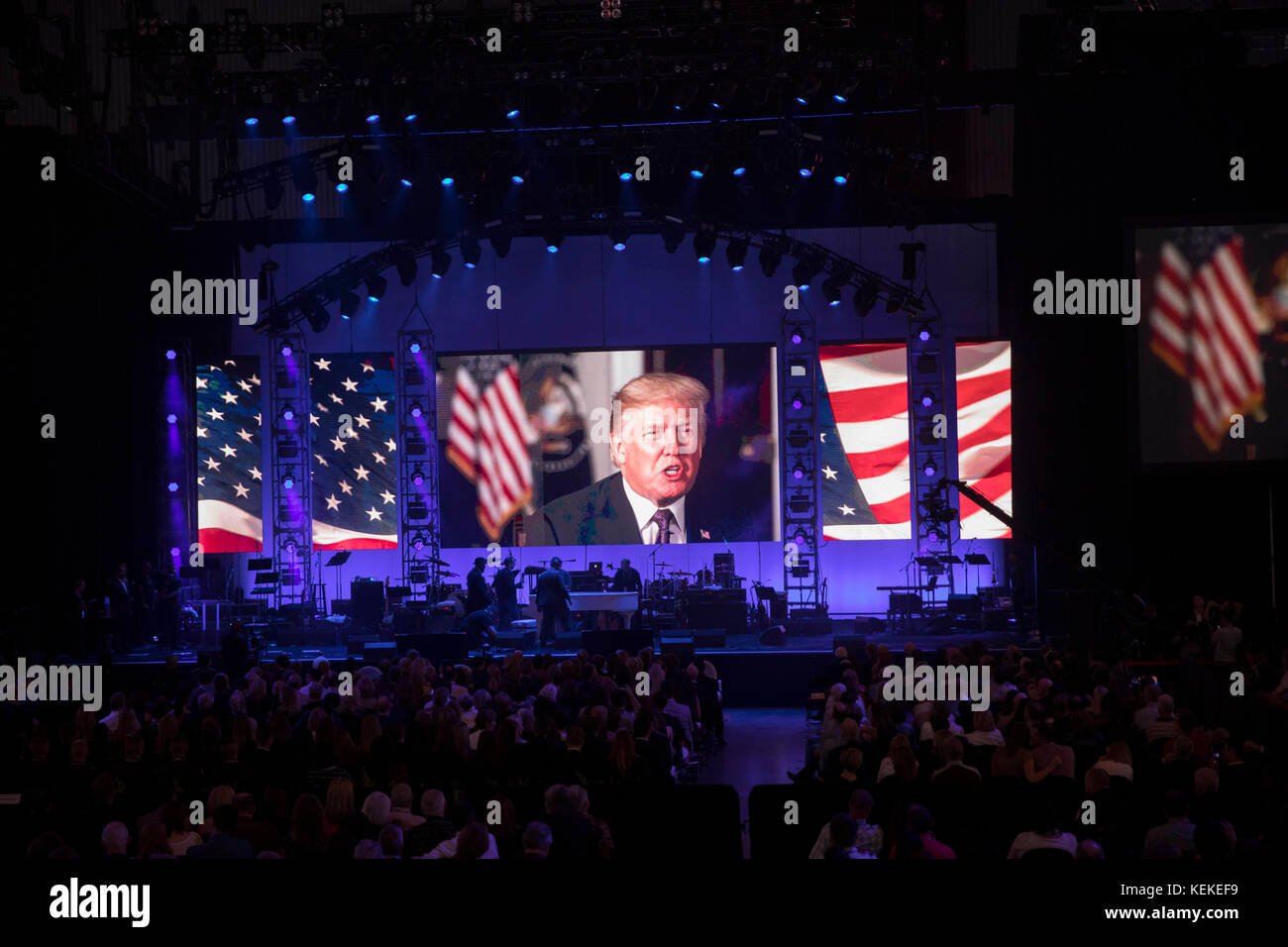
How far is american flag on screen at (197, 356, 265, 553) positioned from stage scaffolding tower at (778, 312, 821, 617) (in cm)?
849

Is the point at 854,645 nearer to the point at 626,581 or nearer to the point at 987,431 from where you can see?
the point at 626,581

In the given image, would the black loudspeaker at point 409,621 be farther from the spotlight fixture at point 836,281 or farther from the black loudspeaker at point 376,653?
the spotlight fixture at point 836,281

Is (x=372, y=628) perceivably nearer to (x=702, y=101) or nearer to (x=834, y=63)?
(x=702, y=101)

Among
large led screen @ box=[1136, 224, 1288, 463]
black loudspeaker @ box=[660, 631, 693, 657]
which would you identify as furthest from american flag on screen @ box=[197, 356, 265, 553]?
large led screen @ box=[1136, 224, 1288, 463]

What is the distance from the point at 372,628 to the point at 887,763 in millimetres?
12169

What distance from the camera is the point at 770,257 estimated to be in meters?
18.5

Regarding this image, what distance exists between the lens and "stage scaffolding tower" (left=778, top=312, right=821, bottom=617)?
Answer: 2002 cm

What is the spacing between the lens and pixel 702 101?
1652 cm

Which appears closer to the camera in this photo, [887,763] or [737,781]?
[887,763]

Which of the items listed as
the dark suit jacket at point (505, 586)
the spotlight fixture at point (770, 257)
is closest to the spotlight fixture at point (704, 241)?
the spotlight fixture at point (770, 257)

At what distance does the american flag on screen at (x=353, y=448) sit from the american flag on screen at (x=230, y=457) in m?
1.00

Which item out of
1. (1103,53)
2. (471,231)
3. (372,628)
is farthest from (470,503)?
(1103,53)

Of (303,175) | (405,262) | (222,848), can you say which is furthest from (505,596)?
(222,848)

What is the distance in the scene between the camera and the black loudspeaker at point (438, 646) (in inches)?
630
